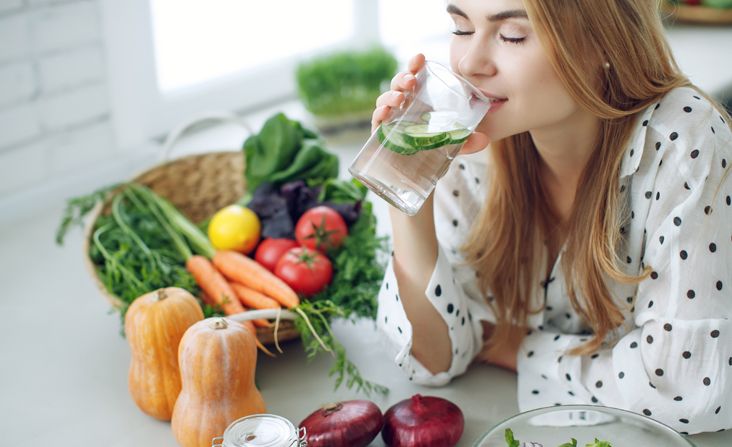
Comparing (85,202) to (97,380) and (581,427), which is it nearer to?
(97,380)

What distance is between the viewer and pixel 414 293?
1.27m

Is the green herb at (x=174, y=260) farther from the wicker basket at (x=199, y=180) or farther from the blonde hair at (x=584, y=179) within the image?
the blonde hair at (x=584, y=179)

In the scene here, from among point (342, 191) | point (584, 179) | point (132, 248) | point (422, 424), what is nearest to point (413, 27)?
point (342, 191)

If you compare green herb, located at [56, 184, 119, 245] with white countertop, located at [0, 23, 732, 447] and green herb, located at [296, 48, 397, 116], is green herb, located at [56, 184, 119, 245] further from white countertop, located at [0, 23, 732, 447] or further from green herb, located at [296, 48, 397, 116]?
green herb, located at [296, 48, 397, 116]

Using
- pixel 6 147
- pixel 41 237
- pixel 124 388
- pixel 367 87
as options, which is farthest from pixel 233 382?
pixel 367 87

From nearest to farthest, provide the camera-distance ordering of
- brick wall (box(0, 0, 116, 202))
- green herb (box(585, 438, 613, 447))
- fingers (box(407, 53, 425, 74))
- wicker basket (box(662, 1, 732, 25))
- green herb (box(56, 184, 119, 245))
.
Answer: green herb (box(585, 438, 613, 447)) < fingers (box(407, 53, 425, 74)) < green herb (box(56, 184, 119, 245)) < brick wall (box(0, 0, 116, 202)) < wicker basket (box(662, 1, 732, 25))

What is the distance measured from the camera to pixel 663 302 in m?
1.13

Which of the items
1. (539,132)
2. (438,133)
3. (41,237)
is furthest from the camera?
(41,237)

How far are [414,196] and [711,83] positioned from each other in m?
1.44

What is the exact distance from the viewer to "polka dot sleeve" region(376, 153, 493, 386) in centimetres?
126

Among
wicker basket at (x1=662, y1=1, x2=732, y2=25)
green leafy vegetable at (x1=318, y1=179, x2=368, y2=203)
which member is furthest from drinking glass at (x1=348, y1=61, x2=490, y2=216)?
wicker basket at (x1=662, y1=1, x2=732, y2=25)

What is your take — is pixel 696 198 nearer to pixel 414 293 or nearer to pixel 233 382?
pixel 414 293

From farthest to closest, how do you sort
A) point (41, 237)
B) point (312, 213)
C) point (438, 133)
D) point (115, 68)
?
point (115, 68) → point (41, 237) → point (312, 213) → point (438, 133)

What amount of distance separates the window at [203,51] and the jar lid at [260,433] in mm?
1224
